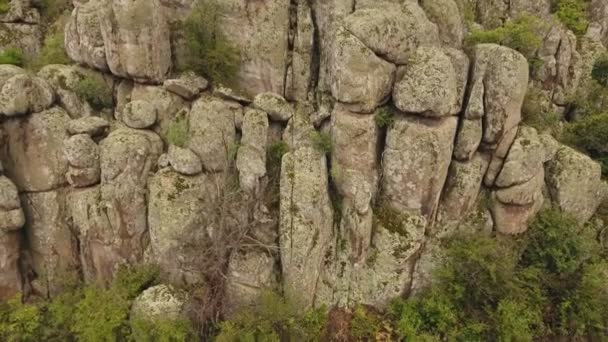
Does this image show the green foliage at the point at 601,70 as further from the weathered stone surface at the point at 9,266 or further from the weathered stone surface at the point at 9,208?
the weathered stone surface at the point at 9,266

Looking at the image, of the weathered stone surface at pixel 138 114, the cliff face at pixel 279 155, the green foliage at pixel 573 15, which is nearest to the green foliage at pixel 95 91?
the cliff face at pixel 279 155

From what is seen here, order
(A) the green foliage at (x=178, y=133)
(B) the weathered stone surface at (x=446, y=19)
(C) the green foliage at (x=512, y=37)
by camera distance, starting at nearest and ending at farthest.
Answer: (A) the green foliage at (x=178, y=133) → (B) the weathered stone surface at (x=446, y=19) → (C) the green foliage at (x=512, y=37)

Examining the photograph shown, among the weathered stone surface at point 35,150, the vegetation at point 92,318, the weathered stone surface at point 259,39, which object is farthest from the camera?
the weathered stone surface at point 259,39

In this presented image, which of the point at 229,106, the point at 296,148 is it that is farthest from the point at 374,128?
the point at 229,106

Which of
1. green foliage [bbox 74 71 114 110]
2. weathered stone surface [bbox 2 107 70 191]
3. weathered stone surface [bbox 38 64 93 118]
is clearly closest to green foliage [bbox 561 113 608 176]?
green foliage [bbox 74 71 114 110]

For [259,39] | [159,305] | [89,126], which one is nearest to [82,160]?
[89,126]

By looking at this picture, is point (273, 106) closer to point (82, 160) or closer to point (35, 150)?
point (82, 160)

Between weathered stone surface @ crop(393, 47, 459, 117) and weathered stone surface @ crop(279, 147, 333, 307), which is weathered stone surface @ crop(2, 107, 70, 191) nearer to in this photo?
weathered stone surface @ crop(279, 147, 333, 307)
